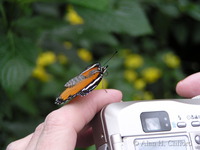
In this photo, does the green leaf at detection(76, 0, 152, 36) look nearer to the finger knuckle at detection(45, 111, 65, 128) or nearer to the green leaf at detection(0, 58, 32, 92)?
the green leaf at detection(0, 58, 32, 92)

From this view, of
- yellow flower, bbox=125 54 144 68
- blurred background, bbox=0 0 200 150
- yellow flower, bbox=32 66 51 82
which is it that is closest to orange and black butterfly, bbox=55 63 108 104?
blurred background, bbox=0 0 200 150

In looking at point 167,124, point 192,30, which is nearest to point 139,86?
point 192,30

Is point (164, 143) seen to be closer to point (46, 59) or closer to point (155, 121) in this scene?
point (155, 121)

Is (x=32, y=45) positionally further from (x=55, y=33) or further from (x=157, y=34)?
(x=157, y=34)

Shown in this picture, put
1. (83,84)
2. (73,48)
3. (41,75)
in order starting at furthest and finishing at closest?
(41,75)
(73,48)
(83,84)

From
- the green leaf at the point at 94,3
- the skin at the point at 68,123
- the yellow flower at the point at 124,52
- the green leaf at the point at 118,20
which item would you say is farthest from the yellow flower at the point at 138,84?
the skin at the point at 68,123

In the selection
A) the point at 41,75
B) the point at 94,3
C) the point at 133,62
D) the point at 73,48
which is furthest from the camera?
the point at 133,62

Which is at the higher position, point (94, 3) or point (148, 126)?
point (94, 3)

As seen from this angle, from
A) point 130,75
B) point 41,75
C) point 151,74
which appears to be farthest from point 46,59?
point 151,74
